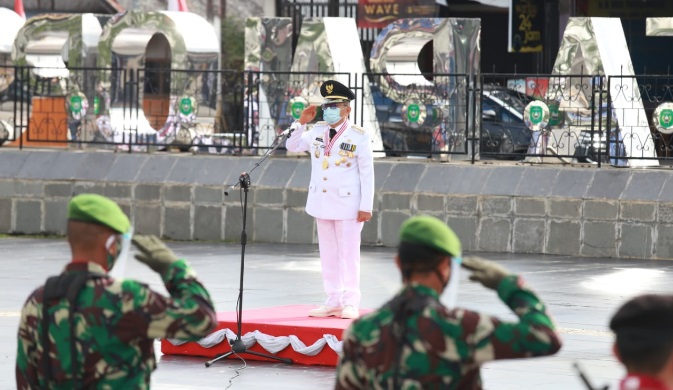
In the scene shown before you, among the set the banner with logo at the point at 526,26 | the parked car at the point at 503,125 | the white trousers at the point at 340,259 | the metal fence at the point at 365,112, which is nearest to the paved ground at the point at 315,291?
the white trousers at the point at 340,259

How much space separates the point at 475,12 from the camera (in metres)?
29.7

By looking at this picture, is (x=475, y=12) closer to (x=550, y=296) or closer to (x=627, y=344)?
(x=550, y=296)

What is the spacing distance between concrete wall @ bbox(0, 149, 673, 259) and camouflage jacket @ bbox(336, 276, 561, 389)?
39.8ft

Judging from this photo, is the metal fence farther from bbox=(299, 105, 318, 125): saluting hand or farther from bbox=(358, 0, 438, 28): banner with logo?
bbox=(299, 105, 318, 125): saluting hand

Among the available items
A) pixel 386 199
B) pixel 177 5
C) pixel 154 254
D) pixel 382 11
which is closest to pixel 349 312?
pixel 154 254

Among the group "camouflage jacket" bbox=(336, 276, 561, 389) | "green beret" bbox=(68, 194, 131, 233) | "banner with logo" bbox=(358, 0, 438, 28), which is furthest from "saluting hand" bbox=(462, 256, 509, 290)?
"banner with logo" bbox=(358, 0, 438, 28)

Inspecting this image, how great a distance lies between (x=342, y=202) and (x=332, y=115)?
65 centimetres

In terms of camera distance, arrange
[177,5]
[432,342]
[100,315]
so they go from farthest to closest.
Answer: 1. [177,5]
2. [100,315]
3. [432,342]

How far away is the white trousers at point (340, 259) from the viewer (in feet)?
34.1

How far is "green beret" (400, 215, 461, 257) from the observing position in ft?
14.4

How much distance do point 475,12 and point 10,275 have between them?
16941mm

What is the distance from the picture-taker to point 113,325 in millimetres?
4578

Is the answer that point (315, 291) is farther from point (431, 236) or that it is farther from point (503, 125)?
point (431, 236)

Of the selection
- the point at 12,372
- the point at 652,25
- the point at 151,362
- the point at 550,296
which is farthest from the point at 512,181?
the point at 151,362
